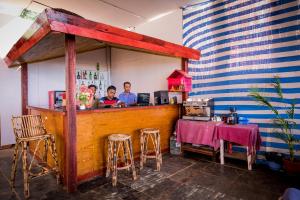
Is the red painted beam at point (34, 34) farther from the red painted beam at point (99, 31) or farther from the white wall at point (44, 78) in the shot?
the white wall at point (44, 78)

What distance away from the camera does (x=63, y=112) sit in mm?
3074

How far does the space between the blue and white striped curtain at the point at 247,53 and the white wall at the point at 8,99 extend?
17.1 ft

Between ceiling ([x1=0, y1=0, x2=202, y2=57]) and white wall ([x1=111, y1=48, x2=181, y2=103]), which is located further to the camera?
white wall ([x1=111, y1=48, x2=181, y2=103])

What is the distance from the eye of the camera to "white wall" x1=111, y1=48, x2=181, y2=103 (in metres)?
5.70

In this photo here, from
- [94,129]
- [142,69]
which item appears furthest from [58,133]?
[142,69]

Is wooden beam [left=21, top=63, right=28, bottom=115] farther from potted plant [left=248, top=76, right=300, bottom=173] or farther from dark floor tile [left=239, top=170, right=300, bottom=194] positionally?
potted plant [left=248, top=76, right=300, bottom=173]

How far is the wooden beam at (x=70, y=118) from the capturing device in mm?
2939

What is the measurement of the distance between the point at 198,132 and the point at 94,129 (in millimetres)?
2189

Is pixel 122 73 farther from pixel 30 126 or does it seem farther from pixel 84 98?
pixel 30 126

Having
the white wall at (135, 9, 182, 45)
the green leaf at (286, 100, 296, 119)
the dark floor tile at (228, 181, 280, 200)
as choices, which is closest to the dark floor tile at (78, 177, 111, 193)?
the dark floor tile at (228, 181, 280, 200)

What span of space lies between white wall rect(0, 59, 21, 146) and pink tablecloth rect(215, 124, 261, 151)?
5.74 m

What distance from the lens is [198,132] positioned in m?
4.21

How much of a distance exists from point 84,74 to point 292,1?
622 centimetres

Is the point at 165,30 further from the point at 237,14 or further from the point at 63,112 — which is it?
the point at 63,112
